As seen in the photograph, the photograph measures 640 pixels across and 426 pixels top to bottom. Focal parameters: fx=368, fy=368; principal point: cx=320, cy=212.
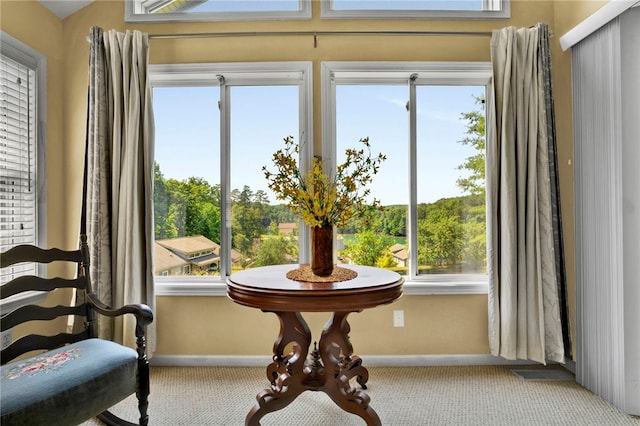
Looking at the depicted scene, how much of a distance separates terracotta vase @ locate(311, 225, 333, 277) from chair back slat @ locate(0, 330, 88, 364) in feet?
4.16

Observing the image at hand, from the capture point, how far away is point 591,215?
223 cm

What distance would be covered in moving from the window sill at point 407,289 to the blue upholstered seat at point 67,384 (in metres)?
0.89

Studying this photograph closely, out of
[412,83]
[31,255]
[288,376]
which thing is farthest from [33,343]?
[412,83]

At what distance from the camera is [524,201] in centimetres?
244

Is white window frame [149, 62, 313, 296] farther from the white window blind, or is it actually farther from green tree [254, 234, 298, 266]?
the white window blind

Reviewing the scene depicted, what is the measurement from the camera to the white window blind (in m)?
2.26

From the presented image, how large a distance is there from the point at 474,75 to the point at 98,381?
2884 millimetres

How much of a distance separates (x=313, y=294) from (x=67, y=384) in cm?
99

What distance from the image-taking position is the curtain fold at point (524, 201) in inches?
95.0

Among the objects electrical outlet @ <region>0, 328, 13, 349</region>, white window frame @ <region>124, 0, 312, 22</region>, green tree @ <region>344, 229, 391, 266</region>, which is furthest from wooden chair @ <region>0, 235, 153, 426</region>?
white window frame @ <region>124, 0, 312, 22</region>

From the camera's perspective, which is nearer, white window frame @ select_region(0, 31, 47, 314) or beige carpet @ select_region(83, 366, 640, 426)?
beige carpet @ select_region(83, 366, 640, 426)

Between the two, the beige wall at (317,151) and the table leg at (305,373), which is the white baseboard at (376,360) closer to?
the beige wall at (317,151)

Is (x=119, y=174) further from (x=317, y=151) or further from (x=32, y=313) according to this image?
(x=317, y=151)

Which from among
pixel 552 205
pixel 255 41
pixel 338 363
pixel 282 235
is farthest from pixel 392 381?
pixel 255 41
